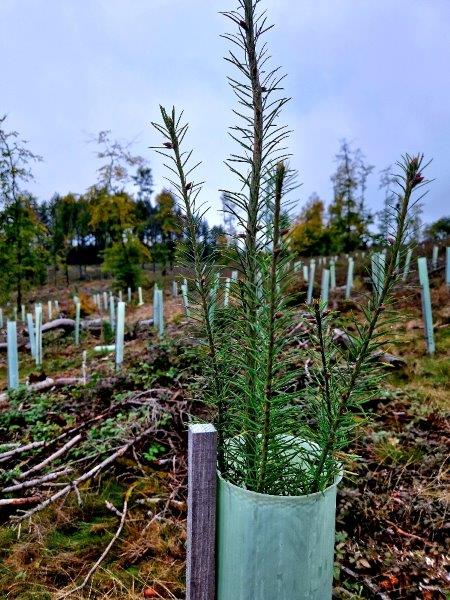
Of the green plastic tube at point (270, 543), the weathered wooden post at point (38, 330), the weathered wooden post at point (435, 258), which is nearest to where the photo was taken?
the green plastic tube at point (270, 543)

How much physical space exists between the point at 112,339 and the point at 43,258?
1290 centimetres

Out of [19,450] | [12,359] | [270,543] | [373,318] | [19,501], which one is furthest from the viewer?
[12,359]

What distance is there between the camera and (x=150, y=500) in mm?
2346

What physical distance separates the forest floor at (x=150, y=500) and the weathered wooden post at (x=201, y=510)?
21 centimetres

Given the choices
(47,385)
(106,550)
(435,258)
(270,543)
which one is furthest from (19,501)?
(435,258)

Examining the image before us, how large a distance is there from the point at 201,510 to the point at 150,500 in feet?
4.76

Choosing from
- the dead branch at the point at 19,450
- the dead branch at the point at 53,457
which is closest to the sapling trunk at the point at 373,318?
the dead branch at the point at 53,457

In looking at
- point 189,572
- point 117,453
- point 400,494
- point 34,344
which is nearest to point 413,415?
point 400,494

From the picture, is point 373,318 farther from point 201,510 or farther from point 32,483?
point 32,483

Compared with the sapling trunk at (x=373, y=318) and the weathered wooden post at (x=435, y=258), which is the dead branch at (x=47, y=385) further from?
the weathered wooden post at (x=435, y=258)

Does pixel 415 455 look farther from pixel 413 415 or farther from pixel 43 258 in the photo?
pixel 43 258

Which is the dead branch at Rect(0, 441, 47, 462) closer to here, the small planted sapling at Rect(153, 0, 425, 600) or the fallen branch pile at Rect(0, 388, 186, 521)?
the fallen branch pile at Rect(0, 388, 186, 521)

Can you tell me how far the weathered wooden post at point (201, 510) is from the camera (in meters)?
1.03

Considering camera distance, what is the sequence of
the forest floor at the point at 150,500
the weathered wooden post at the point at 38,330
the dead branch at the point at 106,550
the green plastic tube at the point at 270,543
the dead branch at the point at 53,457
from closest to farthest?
the green plastic tube at the point at 270,543
the dead branch at the point at 106,550
the forest floor at the point at 150,500
the dead branch at the point at 53,457
the weathered wooden post at the point at 38,330
